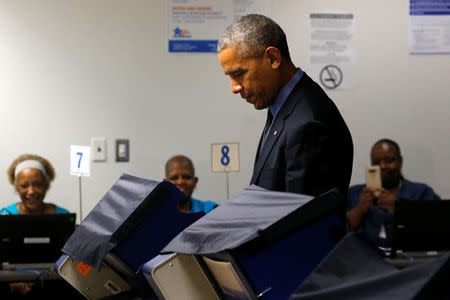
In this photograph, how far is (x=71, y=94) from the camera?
4672 millimetres

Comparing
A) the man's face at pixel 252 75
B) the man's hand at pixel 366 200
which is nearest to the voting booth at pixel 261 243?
the man's face at pixel 252 75

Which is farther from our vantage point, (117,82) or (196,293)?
(117,82)

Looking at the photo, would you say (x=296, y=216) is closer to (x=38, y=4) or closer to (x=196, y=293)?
(x=196, y=293)

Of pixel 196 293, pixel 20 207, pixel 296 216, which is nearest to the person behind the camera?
pixel 296 216

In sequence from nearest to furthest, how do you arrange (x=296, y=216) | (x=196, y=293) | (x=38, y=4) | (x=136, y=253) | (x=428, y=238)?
1. (x=296, y=216)
2. (x=196, y=293)
3. (x=136, y=253)
4. (x=428, y=238)
5. (x=38, y=4)

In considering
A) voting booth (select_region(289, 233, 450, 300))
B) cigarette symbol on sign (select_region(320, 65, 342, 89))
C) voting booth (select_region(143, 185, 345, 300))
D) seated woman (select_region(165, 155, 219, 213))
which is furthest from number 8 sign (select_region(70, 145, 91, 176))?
voting booth (select_region(289, 233, 450, 300))

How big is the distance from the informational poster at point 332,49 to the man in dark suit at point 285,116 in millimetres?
2895

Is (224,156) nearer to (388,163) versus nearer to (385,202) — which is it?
(385,202)

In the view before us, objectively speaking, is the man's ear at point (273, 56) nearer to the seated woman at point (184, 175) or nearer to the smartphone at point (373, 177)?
the smartphone at point (373, 177)

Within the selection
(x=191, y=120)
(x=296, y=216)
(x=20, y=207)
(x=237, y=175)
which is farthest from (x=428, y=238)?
(x=20, y=207)

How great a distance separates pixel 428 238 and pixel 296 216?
237 centimetres

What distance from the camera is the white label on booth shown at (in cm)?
414

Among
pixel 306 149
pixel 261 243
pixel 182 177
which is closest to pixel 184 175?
pixel 182 177

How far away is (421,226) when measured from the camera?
3.43 meters
